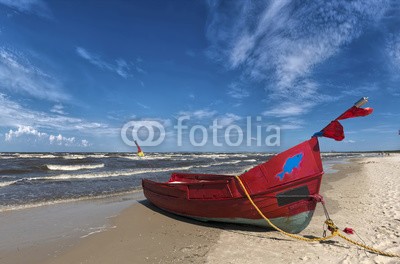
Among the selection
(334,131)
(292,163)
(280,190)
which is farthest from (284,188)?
(334,131)

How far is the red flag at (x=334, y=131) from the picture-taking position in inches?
231

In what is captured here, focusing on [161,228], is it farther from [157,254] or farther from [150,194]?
[150,194]

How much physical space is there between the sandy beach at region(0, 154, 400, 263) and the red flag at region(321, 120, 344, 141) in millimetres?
2180

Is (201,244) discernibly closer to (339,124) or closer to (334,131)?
(334,131)

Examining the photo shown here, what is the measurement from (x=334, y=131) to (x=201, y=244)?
12.2ft

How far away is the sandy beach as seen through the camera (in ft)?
17.4

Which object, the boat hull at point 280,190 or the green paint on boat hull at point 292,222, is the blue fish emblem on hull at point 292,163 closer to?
the boat hull at point 280,190

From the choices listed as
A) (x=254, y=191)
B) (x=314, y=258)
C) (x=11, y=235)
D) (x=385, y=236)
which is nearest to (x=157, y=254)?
(x=254, y=191)

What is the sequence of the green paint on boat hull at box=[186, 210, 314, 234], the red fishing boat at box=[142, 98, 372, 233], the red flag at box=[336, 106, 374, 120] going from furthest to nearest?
the green paint on boat hull at box=[186, 210, 314, 234], the red fishing boat at box=[142, 98, 372, 233], the red flag at box=[336, 106, 374, 120]

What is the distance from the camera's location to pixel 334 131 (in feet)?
19.5

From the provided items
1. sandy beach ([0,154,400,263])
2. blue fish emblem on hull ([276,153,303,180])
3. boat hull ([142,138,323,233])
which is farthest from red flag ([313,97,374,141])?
sandy beach ([0,154,400,263])

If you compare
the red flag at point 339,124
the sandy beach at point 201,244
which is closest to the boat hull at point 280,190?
the red flag at point 339,124

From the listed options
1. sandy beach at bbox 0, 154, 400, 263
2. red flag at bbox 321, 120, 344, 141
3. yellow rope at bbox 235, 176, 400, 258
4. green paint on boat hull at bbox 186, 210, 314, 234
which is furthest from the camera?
green paint on boat hull at bbox 186, 210, 314, 234

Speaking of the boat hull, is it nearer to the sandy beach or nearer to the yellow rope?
the yellow rope
